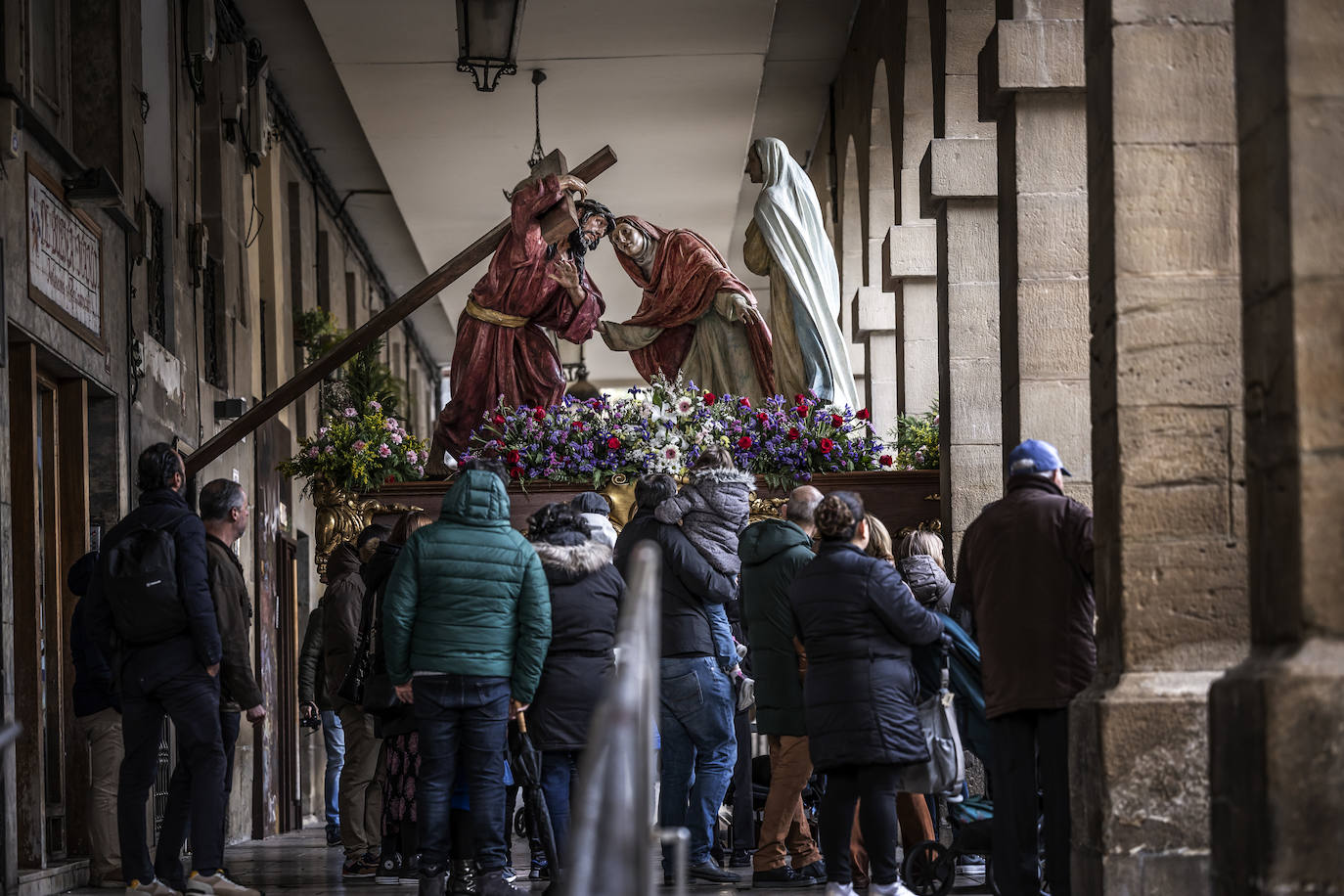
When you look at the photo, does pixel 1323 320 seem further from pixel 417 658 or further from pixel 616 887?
pixel 417 658

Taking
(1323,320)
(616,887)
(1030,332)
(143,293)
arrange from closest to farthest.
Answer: (616,887) → (1323,320) → (1030,332) → (143,293)

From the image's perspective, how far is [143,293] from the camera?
1184 centimetres

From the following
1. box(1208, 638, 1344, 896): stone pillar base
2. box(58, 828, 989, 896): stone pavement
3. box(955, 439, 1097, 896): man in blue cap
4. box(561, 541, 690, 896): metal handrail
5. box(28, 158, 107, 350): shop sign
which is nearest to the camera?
box(561, 541, 690, 896): metal handrail

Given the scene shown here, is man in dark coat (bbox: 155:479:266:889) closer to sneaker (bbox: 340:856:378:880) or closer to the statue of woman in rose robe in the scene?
sneaker (bbox: 340:856:378:880)

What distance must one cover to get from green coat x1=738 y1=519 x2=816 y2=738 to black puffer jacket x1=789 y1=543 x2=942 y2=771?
955 millimetres

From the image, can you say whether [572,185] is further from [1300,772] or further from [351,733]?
[1300,772]

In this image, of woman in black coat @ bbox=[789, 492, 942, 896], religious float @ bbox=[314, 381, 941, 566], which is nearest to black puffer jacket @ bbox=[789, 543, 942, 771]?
woman in black coat @ bbox=[789, 492, 942, 896]

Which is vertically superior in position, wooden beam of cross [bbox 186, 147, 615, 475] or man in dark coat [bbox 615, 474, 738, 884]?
wooden beam of cross [bbox 186, 147, 615, 475]

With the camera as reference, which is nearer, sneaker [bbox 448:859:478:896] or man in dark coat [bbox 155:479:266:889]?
man in dark coat [bbox 155:479:266:889]

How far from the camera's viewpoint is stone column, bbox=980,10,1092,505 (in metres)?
8.82

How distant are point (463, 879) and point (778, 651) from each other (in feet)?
5.00

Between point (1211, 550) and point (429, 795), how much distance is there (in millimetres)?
2923

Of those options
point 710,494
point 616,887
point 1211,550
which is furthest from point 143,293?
point 616,887

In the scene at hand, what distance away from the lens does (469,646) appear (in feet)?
23.3
